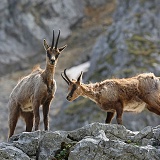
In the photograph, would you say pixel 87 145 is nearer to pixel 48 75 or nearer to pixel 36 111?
pixel 36 111

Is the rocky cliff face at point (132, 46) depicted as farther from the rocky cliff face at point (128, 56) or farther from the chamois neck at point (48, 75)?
the chamois neck at point (48, 75)

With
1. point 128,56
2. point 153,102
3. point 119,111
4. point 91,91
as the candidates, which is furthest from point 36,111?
point 128,56

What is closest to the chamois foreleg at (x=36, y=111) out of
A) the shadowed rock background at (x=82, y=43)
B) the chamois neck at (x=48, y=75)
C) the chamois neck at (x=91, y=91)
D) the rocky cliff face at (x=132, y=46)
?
the chamois neck at (x=48, y=75)

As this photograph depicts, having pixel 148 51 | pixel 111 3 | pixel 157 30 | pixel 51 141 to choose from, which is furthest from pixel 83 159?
pixel 111 3

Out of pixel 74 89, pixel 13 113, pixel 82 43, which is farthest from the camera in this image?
pixel 82 43

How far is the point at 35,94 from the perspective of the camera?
72.6ft

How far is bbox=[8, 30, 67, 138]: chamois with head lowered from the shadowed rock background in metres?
26.5

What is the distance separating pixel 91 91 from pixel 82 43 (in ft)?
243

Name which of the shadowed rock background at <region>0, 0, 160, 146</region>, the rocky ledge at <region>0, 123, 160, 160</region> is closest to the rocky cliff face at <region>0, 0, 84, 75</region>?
the shadowed rock background at <region>0, 0, 160, 146</region>

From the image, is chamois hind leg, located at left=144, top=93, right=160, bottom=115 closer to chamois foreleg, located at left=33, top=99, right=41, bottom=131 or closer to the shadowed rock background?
chamois foreleg, located at left=33, top=99, right=41, bottom=131

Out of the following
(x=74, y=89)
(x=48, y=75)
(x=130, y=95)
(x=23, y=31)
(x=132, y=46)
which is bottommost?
(x=130, y=95)

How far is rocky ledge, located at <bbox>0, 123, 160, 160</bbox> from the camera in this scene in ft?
60.7

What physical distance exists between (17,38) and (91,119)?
45.4 m

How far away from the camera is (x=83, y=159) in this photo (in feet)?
60.6
